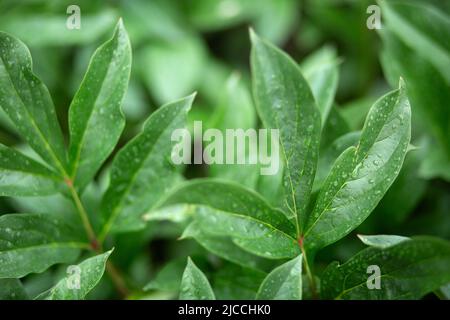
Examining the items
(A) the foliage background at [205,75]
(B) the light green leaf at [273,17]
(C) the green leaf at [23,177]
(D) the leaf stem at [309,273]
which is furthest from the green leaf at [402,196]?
(B) the light green leaf at [273,17]

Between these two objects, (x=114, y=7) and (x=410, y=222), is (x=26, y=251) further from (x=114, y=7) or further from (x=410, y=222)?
(x=114, y=7)

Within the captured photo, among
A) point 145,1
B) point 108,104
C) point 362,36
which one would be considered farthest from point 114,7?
point 108,104

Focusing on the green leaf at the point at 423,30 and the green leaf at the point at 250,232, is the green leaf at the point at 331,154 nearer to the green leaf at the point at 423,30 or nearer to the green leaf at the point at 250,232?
the green leaf at the point at 250,232

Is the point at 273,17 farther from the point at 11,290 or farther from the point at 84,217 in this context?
the point at 11,290

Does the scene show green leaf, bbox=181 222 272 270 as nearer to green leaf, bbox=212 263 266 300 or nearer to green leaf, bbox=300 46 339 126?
green leaf, bbox=212 263 266 300

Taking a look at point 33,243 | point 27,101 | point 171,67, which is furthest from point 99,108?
point 171,67

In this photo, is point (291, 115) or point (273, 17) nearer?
point (291, 115)

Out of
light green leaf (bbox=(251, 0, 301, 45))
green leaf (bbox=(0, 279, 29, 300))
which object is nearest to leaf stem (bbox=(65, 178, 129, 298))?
green leaf (bbox=(0, 279, 29, 300))
